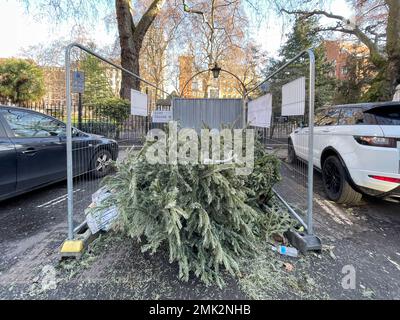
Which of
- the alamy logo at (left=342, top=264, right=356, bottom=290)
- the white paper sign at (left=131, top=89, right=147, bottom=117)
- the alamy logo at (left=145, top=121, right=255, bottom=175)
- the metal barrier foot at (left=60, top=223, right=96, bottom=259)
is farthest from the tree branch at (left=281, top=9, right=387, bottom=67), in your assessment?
the metal barrier foot at (left=60, top=223, right=96, bottom=259)

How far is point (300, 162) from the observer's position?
4703mm

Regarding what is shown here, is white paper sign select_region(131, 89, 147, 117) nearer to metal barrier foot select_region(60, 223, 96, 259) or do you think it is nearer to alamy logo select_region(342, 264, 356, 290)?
metal barrier foot select_region(60, 223, 96, 259)

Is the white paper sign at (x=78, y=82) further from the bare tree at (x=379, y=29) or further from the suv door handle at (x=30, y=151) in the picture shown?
the bare tree at (x=379, y=29)

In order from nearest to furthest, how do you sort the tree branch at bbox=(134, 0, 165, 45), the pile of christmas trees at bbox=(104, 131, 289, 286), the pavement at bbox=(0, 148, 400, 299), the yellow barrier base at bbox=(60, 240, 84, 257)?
the pavement at bbox=(0, 148, 400, 299), the pile of christmas trees at bbox=(104, 131, 289, 286), the yellow barrier base at bbox=(60, 240, 84, 257), the tree branch at bbox=(134, 0, 165, 45)

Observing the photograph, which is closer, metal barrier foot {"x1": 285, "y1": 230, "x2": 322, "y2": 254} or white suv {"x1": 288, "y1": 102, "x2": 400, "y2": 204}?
metal barrier foot {"x1": 285, "y1": 230, "x2": 322, "y2": 254}

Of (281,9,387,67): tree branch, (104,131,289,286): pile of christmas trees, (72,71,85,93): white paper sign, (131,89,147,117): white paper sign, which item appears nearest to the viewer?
(104,131,289,286): pile of christmas trees

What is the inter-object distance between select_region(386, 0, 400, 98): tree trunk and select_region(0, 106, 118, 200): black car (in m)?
10.6

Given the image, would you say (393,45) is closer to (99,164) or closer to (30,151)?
(99,164)

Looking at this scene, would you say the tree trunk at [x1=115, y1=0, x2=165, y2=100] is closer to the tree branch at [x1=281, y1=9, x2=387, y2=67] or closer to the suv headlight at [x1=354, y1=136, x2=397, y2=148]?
the tree branch at [x1=281, y1=9, x2=387, y2=67]

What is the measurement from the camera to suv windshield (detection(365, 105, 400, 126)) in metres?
3.23

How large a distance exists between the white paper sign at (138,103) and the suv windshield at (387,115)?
3.29 metres

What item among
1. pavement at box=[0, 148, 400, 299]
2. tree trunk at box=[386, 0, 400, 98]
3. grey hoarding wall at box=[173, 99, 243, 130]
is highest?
tree trunk at box=[386, 0, 400, 98]

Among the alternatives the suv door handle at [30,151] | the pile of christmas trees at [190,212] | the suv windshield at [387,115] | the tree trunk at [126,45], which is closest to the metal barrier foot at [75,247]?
the pile of christmas trees at [190,212]

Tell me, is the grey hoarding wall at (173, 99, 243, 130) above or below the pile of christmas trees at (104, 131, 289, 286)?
above
